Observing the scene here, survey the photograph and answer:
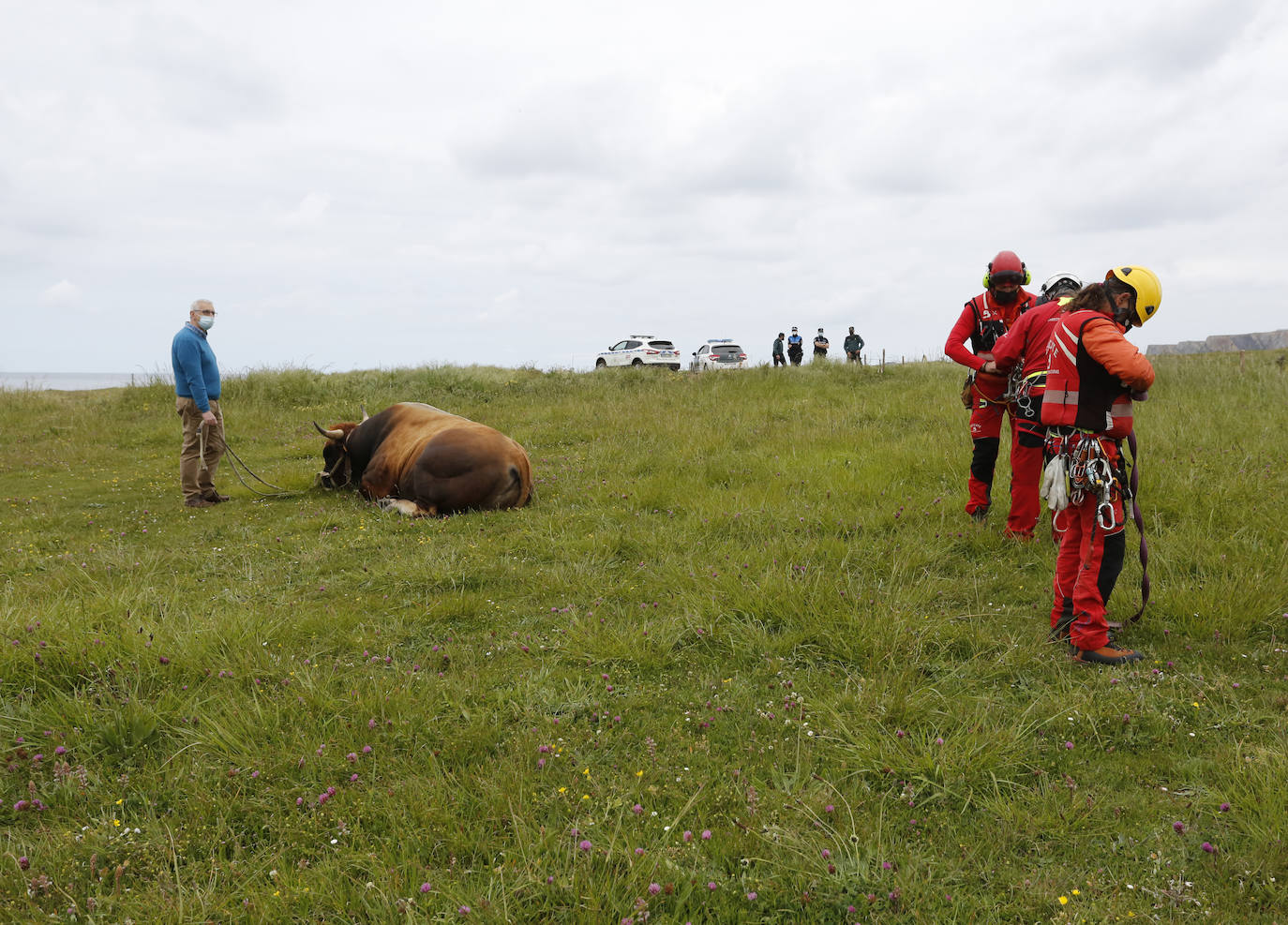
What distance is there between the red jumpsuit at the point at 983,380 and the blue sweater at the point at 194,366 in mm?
7493

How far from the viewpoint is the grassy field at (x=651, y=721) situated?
95.0 inches

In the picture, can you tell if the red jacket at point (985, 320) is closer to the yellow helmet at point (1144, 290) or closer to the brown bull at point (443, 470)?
the yellow helmet at point (1144, 290)

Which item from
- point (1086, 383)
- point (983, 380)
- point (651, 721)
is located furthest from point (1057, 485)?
point (651, 721)

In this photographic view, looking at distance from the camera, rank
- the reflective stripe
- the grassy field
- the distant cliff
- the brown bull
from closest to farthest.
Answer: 1. the grassy field
2. the reflective stripe
3. the brown bull
4. the distant cliff

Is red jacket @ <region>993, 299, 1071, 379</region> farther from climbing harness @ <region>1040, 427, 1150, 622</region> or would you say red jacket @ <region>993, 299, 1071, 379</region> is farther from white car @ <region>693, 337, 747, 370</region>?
white car @ <region>693, 337, 747, 370</region>

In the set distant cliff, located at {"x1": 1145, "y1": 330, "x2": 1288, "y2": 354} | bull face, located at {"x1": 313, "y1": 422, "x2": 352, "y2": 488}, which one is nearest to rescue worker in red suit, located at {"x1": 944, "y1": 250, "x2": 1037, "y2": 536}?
bull face, located at {"x1": 313, "y1": 422, "x2": 352, "y2": 488}

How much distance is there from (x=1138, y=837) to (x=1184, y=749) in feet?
2.44

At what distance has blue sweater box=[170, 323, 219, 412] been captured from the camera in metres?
8.07

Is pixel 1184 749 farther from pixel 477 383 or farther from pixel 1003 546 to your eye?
pixel 477 383

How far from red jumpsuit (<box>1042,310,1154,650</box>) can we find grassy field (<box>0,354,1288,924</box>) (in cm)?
28

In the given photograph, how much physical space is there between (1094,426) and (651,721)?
2793 mm

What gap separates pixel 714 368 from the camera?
18.2 m

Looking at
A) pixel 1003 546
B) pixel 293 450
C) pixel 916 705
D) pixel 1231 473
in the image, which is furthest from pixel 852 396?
pixel 916 705

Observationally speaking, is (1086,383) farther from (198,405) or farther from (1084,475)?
(198,405)
